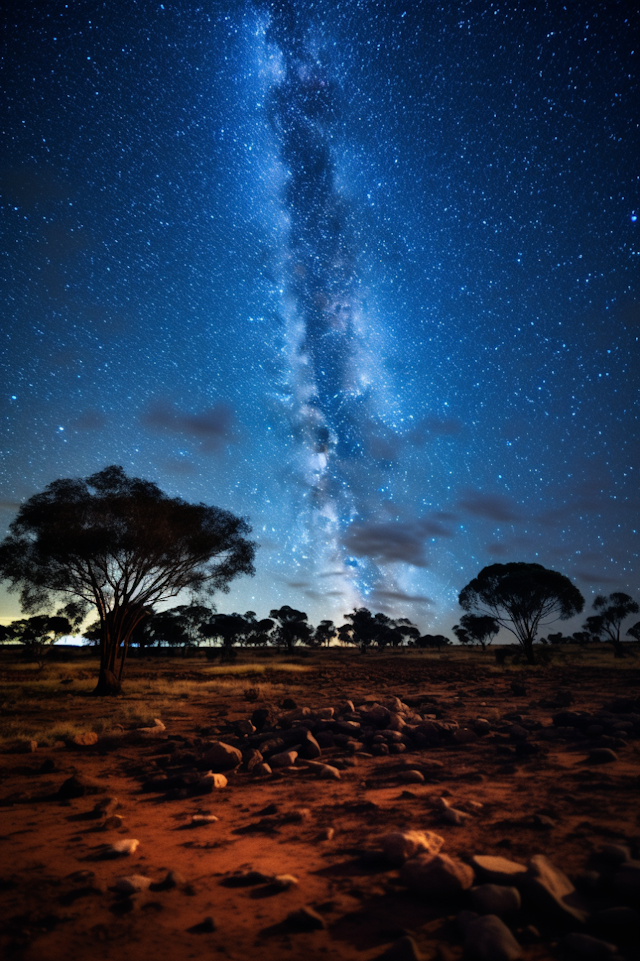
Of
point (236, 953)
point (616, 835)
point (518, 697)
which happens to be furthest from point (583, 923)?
point (518, 697)

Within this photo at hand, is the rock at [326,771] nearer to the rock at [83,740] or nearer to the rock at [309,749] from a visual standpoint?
the rock at [309,749]

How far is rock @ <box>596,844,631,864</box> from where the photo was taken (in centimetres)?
387

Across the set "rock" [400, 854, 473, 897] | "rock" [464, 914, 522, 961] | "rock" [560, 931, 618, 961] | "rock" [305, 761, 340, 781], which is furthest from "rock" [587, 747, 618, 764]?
"rock" [464, 914, 522, 961]

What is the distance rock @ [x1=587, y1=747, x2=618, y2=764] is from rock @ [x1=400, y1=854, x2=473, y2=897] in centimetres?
487

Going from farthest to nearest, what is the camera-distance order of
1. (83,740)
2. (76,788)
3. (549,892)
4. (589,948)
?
(83,740) < (76,788) < (549,892) < (589,948)

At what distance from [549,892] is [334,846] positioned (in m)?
2.42

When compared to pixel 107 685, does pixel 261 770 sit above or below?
above

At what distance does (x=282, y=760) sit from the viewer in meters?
8.25

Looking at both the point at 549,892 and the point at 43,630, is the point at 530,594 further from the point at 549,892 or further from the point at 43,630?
the point at 43,630

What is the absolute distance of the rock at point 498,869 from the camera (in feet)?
11.5

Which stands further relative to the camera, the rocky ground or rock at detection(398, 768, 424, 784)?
rock at detection(398, 768, 424, 784)

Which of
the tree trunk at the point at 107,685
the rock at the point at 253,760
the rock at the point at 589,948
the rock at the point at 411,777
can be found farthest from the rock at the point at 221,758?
the tree trunk at the point at 107,685

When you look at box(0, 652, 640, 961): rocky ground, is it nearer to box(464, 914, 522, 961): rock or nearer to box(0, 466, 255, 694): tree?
box(464, 914, 522, 961): rock

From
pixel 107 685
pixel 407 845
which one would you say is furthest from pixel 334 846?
pixel 107 685
